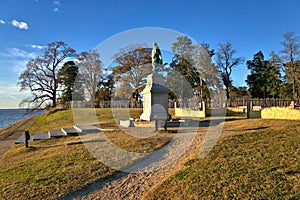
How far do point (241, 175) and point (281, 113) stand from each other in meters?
10.5

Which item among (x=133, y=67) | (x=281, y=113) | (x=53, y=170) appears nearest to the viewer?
(x=53, y=170)

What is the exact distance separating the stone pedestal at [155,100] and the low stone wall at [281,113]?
261 inches

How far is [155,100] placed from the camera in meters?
13.5

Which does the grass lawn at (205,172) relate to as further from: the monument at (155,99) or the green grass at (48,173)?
the monument at (155,99)

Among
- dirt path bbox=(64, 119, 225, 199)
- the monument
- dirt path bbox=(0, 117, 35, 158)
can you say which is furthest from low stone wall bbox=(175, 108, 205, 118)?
dirt path bbox=(0, 117, 35, 158)

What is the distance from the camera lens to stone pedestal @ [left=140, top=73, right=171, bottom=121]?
1341cm

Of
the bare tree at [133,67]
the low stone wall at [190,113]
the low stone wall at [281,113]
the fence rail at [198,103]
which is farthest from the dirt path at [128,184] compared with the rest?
the bare tree at [133,67]

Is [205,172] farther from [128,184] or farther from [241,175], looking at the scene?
[128,184]

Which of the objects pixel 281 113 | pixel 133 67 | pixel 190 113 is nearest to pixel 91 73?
pixel 133 67

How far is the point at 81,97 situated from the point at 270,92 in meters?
33.1

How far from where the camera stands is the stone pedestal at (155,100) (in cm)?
1341

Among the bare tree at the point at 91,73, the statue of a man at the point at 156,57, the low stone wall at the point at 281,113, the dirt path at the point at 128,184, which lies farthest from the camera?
the bare tree at the point at 91,73

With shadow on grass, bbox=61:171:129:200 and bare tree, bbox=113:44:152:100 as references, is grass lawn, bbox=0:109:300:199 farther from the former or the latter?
bare tree, bbox=113:44:152:100

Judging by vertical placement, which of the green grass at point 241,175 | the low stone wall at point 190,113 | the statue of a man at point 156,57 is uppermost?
the statue of a man at point 156,57
